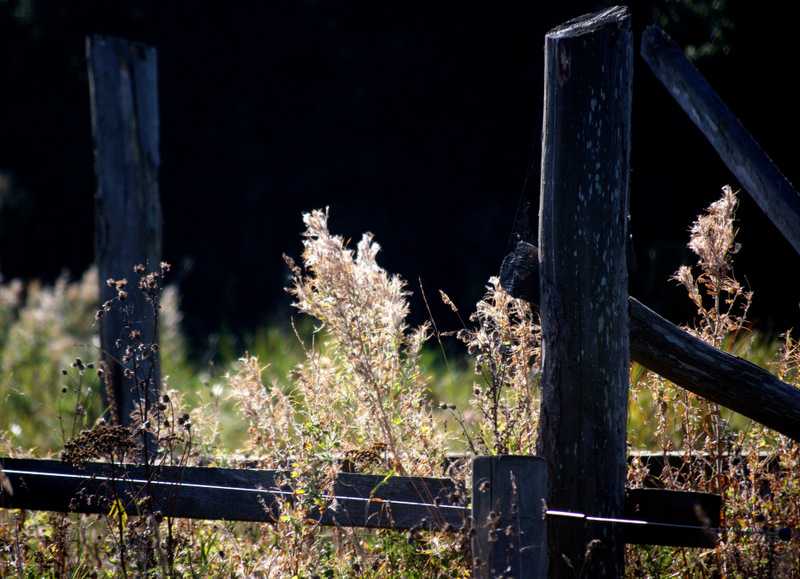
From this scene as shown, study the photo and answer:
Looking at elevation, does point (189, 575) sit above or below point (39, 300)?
below

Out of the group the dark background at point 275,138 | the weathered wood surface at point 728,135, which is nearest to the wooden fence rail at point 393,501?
the weathered wood surface at point 728,135

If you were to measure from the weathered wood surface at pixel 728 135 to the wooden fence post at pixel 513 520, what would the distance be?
4.88ft

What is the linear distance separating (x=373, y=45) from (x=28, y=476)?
10392mm

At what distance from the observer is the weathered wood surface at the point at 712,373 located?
208cm

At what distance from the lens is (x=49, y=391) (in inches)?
209

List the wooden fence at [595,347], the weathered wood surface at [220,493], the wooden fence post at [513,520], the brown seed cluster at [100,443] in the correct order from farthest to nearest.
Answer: the weathered wood surface at [220,493]
the brown seed cluster at [100,443]
the wooden fence at [595,347]
the wooden fence post at [513,520]

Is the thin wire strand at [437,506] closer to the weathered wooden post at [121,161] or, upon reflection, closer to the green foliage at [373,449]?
the green foliage at [373,449]

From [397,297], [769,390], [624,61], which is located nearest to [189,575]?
[397,297]

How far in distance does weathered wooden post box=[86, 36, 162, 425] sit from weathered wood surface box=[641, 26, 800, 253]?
2756 millimetres

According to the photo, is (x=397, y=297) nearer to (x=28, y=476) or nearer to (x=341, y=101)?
(x=28, y=476)

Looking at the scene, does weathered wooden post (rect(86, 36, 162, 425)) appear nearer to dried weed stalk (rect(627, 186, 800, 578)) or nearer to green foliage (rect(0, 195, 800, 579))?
green foliage (rect(0, 195, 800, 579))

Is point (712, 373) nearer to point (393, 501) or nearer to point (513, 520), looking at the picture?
point (513, 520)

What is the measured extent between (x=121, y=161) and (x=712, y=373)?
3.25m

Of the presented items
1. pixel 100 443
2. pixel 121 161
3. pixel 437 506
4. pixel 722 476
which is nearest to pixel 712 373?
pixel 722 476
